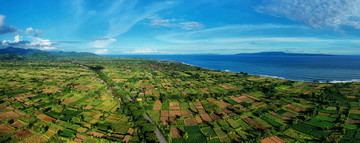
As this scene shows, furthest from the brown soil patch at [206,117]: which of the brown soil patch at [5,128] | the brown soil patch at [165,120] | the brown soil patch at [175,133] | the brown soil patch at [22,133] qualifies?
the brown soil patch at [5,128]

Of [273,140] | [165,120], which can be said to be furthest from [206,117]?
[273,140]

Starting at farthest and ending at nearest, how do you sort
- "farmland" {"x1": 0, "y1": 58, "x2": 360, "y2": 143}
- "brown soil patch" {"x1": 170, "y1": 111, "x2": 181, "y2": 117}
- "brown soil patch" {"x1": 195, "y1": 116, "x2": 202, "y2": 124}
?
"brown soil patch" {"x1": 170, "y1": 111, "x2": 181, "y2": 117}
"brown soil patch" {"x1": 195, "y1": 116, "x2": 202, "y2": 124}
"farmland" {"x1": 0, "y1": 58, "x2": 360, "y2": 143}

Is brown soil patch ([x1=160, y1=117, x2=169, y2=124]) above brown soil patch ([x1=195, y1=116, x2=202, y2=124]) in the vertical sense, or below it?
below

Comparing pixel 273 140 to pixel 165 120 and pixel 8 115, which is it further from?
pixel 8 115

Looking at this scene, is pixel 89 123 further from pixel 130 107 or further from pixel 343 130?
pixel 343 130

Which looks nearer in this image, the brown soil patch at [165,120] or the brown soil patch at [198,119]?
the brown soil patch at [165,120]

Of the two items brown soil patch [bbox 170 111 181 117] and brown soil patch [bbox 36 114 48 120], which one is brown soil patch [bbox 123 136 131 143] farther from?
brown soil patch [bbox 36 114 48 120]

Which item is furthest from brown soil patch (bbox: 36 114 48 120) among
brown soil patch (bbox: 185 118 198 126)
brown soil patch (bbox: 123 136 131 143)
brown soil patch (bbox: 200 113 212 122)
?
brown soil patch (bbox: 200 113 212 122)

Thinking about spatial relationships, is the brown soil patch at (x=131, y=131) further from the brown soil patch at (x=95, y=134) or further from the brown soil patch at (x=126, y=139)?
the brown soil patch at (x=95, y=134)

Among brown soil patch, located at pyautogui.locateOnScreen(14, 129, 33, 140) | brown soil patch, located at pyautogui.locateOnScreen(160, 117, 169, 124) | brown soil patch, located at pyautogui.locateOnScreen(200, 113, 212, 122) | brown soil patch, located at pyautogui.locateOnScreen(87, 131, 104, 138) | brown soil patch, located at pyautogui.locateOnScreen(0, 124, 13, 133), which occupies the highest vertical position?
brown soil patch, located at pyautogui.locateOnScreen(200, 113, 212, 122)
